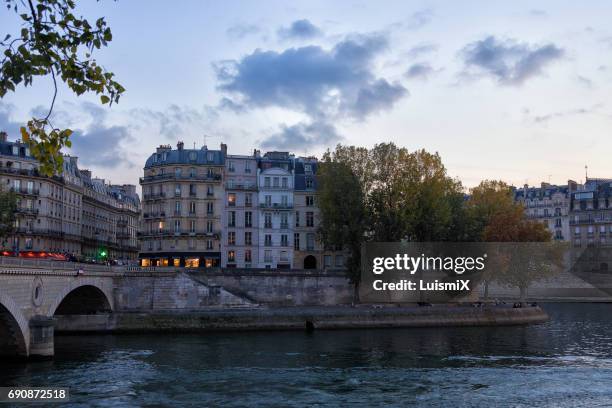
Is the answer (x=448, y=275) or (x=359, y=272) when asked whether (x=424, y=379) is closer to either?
(x=359, y=272)

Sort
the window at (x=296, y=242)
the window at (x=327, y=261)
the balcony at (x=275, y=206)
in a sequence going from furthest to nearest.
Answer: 1. the window at (x=327, y=261)
2. the window at (x=296, y=242)
3. the balcony at (x=275, y=206)

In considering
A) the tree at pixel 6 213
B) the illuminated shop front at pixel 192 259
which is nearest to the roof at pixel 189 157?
the illuminated shop front at pixel 192 259

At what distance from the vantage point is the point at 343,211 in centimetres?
6738

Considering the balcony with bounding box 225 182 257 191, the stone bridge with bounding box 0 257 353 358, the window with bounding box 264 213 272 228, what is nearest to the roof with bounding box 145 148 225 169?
the balcony with bounding box 225 182 257 191

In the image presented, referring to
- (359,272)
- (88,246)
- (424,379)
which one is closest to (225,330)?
(359,272)

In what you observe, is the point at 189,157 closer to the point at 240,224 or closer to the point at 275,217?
the point at 240,224

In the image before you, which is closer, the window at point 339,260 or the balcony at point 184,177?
the window at point 339,260

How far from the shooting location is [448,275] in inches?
2879

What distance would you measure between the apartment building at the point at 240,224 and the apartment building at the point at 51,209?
19.6m

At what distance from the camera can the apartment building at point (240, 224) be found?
80.3 m

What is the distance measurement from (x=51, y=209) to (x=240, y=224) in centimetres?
2331

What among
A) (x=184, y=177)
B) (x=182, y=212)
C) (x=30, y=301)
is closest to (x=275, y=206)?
(x=182, y=212)

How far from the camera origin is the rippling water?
94.1ft

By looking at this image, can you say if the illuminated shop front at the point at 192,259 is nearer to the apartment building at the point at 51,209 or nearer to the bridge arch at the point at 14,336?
the apartment building at the point at 51,209
